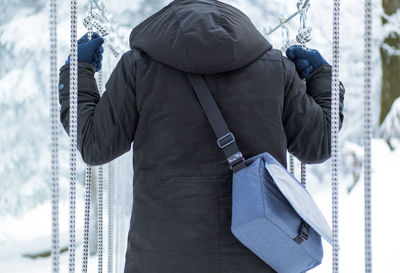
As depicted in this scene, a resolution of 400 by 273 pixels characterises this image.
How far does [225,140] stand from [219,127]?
0.11 ft

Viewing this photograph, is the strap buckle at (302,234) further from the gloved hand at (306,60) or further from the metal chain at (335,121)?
the gloved hand at (306,60)

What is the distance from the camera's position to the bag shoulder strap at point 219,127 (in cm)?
110

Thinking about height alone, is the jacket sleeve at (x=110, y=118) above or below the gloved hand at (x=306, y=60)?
above

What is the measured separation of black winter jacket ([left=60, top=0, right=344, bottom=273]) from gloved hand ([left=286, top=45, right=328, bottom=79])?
0.14 meters

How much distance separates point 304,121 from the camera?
1.24m

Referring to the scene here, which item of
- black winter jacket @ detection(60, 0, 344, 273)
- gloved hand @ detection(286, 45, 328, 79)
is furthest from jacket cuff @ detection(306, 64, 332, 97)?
black winter jacket @ detection(60, 0, 344, 273)

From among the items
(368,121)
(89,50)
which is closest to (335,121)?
(368,121)

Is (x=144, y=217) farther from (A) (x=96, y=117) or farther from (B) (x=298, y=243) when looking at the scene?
(B) (x=298, y=243)

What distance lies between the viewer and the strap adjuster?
1.10 meters

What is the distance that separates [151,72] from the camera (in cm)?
117

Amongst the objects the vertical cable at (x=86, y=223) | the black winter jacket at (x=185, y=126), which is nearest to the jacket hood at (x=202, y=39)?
the black winter jacket at (x=185, y=126)

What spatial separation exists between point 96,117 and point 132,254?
353 millimetres

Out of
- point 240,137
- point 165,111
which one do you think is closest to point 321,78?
point 240,137

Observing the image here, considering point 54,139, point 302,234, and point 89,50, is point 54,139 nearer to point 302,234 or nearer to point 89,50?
point 89,50
